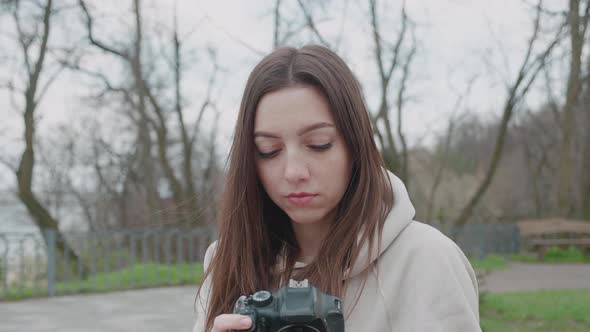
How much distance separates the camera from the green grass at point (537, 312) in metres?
5.60

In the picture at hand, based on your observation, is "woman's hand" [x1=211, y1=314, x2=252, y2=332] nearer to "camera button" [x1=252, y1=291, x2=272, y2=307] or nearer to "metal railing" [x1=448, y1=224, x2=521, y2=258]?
"camera button" [x1=252, y1=291, x2=272, y2=307]

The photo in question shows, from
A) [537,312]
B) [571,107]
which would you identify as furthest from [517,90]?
[537,312]

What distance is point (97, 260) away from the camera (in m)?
9.29

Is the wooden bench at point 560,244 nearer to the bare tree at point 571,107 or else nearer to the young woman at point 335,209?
the bare tree at point 571,107

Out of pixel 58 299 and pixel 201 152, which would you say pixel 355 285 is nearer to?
pixel 58 299

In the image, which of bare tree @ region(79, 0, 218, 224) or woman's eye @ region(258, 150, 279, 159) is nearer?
woman's eye @ region(258, 150, 279, 159)

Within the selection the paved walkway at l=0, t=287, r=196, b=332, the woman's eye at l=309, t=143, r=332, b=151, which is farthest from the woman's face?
the paved walkway at l=0, t=287, r=196, b=332

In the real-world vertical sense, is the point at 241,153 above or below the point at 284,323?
above

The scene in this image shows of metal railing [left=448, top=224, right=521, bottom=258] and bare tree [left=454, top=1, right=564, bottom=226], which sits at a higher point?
bare tree [left=454, top=1, right=564, bottom=226]

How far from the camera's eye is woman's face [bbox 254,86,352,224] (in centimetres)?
142

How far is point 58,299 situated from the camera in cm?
800

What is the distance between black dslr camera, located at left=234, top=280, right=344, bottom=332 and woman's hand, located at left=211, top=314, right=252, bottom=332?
0.04ft

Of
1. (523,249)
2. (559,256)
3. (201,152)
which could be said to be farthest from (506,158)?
(201,152)

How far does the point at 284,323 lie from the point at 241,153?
1.72 ft
